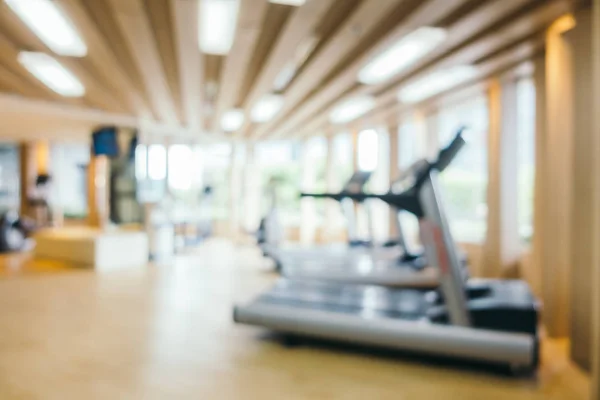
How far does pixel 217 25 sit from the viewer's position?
4070 mm

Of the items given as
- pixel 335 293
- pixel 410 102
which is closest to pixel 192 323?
pixel 335 293

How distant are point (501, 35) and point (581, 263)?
2.12 meters

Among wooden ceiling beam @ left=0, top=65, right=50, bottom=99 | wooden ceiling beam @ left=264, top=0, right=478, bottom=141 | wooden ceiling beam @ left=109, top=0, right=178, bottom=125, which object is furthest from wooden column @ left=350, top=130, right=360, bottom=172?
wooden ceiling beam @ left=0, top=65, right=50, bottom=99

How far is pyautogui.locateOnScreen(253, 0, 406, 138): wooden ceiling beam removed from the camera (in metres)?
3.57

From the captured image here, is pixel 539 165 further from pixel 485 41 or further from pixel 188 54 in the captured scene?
pixel 188 54

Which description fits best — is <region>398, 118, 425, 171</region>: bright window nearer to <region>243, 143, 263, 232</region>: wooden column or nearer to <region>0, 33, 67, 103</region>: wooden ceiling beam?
<region>243, 143, 263, 232</region>: wooden column

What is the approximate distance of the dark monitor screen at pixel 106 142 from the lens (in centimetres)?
819

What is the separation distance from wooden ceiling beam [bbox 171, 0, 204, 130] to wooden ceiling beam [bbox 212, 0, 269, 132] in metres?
0.34

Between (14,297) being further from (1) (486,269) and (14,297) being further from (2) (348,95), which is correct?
(1) (486,269)

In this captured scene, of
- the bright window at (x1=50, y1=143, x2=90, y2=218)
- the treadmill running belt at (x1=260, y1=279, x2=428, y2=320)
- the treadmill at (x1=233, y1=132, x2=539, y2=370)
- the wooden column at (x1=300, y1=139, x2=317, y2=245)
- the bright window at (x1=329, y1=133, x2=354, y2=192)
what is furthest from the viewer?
the bright window at (x1=50, y1=143, x2=90, y2=218)

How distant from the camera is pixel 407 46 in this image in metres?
4.49

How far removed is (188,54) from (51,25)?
4.26 feet

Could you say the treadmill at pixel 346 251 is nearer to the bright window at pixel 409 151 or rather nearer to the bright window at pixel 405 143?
the bright window at pixel 409 151

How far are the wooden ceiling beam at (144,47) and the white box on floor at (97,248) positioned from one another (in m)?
2.35
